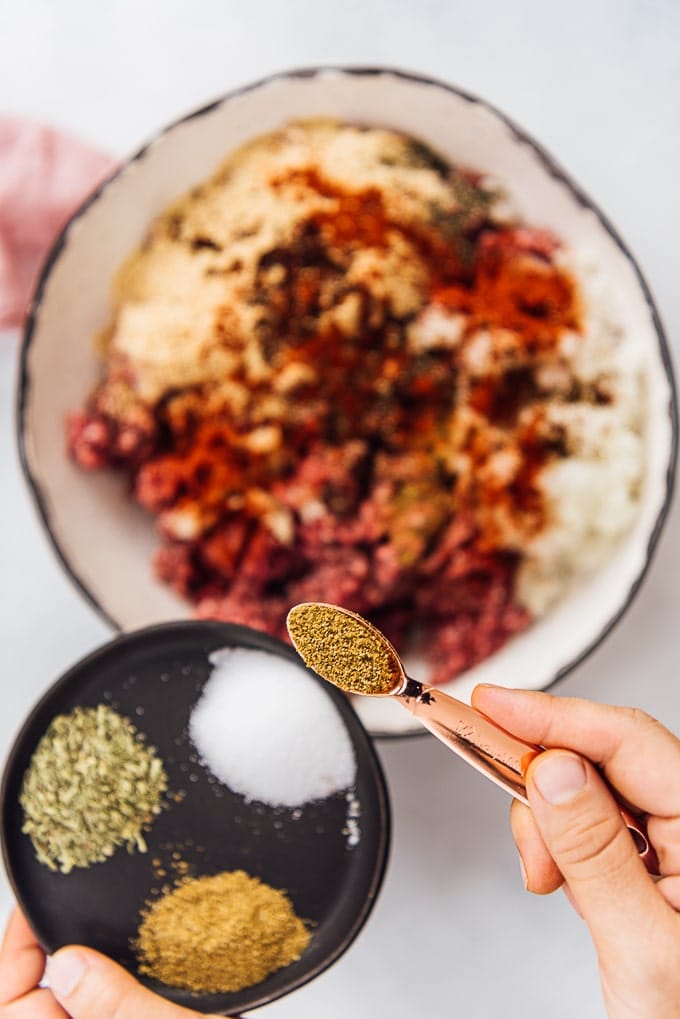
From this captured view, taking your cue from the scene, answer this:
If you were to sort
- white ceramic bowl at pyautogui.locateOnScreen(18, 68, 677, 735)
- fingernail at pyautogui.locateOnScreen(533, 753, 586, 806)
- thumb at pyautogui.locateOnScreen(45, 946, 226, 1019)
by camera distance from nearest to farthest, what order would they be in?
fingernail at pyautogui.locateOnScreen(533, 753, 586, 806), thumb at pyautogui.locateOnScreen(45, 946, 226, 1019), white ceramic bowl at pyautogui.locateOnScreen(18, 68, 677, 735)

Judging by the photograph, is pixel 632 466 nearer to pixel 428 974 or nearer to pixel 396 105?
pixel 396 105

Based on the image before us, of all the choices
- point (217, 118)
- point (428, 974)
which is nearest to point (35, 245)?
point (217, 118)

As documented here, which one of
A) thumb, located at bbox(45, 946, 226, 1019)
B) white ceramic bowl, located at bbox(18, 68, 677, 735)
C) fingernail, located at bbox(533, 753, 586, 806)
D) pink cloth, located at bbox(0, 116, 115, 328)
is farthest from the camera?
pink cloth, located at bbox(0, 116, 115, 328)

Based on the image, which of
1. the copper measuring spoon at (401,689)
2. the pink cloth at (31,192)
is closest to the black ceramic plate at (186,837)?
the copper measuring spoon at (401,689)

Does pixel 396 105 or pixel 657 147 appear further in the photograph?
pixel 657 147

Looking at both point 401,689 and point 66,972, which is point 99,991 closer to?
point 66,972

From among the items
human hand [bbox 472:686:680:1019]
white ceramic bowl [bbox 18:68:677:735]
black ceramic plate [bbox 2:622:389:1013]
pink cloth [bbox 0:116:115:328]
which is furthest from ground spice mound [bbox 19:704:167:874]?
pink cloth [bbox 0:116:115:328]

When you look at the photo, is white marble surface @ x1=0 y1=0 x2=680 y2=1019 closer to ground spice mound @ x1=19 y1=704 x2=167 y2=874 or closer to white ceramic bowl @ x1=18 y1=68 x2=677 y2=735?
white ceramic bowl @ x1=18 y1=68 x2=677 y2=735
